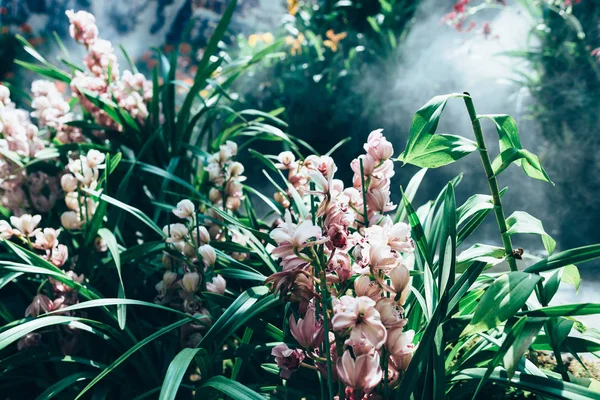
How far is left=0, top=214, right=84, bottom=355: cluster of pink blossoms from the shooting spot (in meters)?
0.92

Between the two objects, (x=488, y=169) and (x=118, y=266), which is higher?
(x=488, y=169)

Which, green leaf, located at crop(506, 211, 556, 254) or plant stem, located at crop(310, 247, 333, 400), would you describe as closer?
plant stem, located at crop(310, 247, 333, 400)

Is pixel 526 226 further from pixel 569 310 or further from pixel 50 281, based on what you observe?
pixel 50 281

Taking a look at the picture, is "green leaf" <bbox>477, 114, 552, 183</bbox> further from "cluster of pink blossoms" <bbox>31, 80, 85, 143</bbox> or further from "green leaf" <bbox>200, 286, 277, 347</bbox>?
"cluster of pink blossoms" <bbox>31, 80, 85, 143</bbox>

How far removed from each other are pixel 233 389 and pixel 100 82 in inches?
40.8

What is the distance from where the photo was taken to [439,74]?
2.93m

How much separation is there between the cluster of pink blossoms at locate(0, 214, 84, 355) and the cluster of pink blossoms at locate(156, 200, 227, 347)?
19cm

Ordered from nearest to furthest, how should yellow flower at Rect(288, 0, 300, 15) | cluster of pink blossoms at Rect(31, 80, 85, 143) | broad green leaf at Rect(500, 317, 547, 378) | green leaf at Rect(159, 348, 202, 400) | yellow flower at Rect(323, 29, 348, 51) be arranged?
broad green leaf at Rect(500, 317, 547, 378) → green leaf at Rect(159, 348, 202, 400) → cluster of pink blossoms at Rect(31, 80, 85, 143) → yellow flower at Rect(323, 29, 348, 51) → yellow flower at Rect(288, 0, 300, 15)

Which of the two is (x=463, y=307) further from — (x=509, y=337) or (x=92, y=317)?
(x=92, y=317)

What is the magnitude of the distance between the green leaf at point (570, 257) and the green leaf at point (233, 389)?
405 mm

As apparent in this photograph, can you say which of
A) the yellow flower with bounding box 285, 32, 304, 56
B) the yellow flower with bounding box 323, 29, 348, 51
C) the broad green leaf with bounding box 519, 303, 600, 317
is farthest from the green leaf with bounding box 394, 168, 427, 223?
the yellow flower with bounding box 285, 32, 304, 56

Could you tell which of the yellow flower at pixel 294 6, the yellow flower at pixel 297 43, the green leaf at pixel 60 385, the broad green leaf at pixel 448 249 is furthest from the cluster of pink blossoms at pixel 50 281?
the yellow flower at pixel 294 6

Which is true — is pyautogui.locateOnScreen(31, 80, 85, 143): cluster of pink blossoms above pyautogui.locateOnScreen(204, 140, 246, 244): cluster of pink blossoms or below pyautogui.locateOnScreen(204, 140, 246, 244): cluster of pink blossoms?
above

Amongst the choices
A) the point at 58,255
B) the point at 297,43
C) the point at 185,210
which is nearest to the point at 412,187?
the point at 185,210
